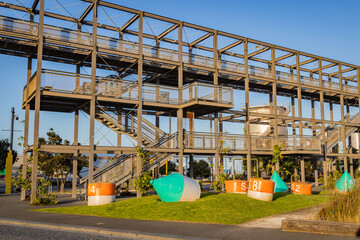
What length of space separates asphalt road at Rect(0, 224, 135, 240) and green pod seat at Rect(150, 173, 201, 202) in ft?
21.7

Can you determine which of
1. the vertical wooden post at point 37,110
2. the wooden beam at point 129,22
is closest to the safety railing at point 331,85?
the wooden beam at point 129,22

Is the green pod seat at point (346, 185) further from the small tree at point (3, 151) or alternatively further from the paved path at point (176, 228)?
the small tree at point (3, 151)

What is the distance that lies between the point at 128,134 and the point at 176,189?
1047 cm

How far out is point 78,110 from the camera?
29703mm

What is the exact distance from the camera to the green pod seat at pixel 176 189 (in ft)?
60.2

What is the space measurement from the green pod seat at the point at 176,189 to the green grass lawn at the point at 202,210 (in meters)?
0.54

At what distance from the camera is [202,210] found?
52.8 ft

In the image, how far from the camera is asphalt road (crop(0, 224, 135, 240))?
448 inches

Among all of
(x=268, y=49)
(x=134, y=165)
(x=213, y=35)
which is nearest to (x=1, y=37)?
(x=134, y=165)

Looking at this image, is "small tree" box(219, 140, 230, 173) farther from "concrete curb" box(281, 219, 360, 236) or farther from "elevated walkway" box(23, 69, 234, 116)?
"concrete curb" box(281, 219, 360, 236)

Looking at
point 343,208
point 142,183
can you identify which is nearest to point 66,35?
point 142,183

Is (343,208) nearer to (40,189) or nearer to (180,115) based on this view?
(40,189)

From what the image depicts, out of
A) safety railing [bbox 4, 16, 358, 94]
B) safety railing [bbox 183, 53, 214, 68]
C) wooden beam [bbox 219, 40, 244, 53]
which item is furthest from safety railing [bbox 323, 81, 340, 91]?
safety railing [bbox 183, 53, 214, 68]

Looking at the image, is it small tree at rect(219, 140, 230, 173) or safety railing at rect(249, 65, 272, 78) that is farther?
safety railing at rect(249, 65, 272, 78)
